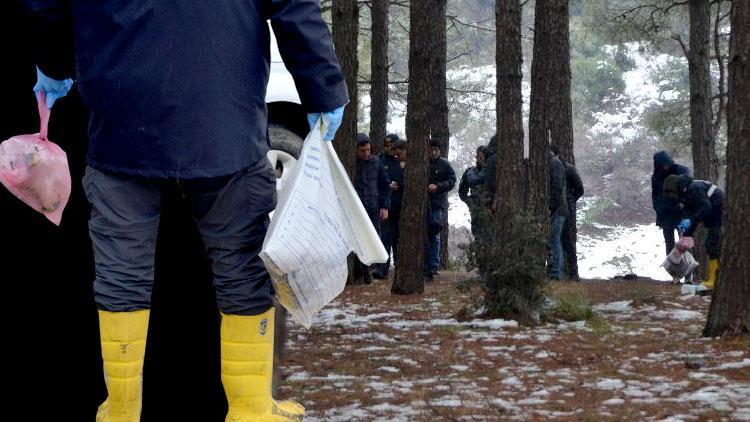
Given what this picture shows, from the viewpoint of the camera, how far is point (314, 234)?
11.6 ft

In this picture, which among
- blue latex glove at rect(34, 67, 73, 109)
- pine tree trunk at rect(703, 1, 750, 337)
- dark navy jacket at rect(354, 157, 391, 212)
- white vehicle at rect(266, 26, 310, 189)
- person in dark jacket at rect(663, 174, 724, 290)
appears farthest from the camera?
dark navy jacket at rect(354, 157, 391, 212)

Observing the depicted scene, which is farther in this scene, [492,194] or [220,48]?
[492,194]

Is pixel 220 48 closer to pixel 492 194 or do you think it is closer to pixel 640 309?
pixel 640 309

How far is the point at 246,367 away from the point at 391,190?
11.8m

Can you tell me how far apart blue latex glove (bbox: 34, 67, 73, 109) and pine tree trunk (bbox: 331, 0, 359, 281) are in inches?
314

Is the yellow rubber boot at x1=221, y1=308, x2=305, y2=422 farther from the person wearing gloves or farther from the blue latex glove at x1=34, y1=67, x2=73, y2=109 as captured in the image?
the blue latex glove at x1=34, y1=67, x2=73, y2=109

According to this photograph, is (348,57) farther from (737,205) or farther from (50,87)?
(50,87)

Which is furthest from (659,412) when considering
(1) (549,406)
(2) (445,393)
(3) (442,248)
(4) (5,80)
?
(3) (442,248)

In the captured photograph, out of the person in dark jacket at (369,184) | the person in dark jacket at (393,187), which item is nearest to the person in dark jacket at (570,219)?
the person in dark jacket at (393,187)

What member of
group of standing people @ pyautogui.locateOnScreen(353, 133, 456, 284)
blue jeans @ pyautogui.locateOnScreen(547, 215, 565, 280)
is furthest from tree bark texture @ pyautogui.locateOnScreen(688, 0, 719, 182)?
group of standing people @ pyautogui.locateOnScreen(353, 133, 456, 284)

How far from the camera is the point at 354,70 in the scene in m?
12.3

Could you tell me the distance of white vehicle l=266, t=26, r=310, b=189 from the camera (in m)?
4.67

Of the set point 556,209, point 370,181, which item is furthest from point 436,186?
point 556,209

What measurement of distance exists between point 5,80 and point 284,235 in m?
1.22
